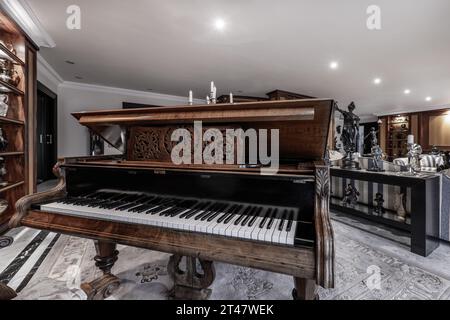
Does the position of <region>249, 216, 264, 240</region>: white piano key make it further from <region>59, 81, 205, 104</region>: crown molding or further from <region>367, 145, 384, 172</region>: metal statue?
<region>59, 81, 205, 104</region>: crown molding

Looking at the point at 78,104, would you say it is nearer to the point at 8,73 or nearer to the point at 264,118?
the point at 8,73

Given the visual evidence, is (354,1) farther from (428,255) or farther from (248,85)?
(248,85)

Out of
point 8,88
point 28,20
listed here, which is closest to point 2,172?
point 8,88

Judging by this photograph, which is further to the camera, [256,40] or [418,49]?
[418,49]

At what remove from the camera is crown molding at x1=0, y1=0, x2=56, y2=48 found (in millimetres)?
2180

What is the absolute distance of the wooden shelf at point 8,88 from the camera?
2.32 metres

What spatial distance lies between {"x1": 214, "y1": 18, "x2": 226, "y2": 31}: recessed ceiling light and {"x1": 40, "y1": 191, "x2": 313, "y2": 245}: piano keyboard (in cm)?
226

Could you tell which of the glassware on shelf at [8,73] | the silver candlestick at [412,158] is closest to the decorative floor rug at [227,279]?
the silver candlestick at [412,158]

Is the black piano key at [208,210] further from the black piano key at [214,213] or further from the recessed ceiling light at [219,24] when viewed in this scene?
the recessed ceiling light at [219,24]

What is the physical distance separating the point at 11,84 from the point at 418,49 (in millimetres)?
5700

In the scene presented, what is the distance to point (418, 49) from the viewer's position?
319 cm

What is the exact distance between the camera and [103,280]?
1.42m
